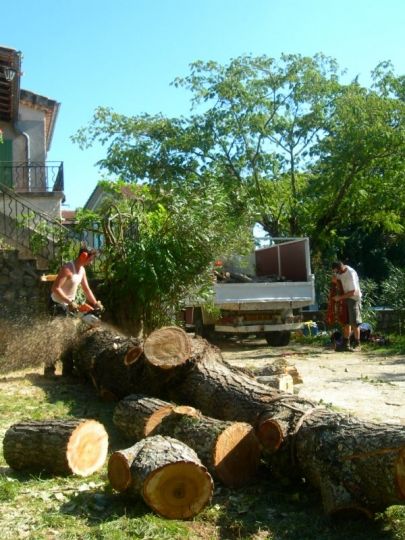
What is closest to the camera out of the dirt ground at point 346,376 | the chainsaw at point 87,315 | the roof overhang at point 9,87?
the dirt ground at point 346,376

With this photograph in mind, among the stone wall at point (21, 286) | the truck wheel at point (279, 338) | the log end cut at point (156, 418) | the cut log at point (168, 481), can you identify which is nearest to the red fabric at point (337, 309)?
the truck wheel at point (279, 338)

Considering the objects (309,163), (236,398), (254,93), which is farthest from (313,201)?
(236,398)

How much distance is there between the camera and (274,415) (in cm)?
551

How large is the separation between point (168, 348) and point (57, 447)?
210cm

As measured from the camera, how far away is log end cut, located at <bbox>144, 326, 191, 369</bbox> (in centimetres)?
696

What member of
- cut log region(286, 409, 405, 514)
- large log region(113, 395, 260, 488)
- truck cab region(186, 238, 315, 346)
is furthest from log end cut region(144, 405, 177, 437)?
truck cab region(186, 238, 315, 346)

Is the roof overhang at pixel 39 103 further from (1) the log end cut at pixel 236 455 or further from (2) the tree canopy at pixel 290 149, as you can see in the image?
(1) the log end cut at pixel 236 455

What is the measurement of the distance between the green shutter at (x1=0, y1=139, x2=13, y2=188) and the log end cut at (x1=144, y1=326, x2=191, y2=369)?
41.4 ft

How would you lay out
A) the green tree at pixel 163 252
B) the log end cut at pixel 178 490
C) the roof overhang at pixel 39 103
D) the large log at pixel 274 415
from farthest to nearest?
the roof overhang at pixel 39 103, the green tree at pixel 163 252, the log end cut at pixel 178 490, the large log at pixel 274 415

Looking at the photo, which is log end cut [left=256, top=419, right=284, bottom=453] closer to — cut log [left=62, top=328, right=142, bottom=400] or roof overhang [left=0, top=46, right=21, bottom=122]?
cut log [left=62, top=328, right=142, bottom=400]

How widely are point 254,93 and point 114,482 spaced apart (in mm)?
17631

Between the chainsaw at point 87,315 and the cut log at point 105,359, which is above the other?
the chainsaw at point 87,315

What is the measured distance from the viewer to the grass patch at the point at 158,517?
13.6 ft

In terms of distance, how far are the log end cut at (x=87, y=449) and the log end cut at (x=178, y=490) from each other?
1.03 meters
